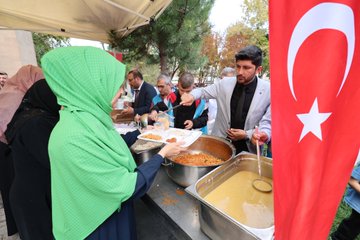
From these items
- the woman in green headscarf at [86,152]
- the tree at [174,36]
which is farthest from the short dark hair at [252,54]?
the tree at [174,36]

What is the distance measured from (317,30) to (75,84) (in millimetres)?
877

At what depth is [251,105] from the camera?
1.58m

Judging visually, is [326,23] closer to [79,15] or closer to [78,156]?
[78,156]

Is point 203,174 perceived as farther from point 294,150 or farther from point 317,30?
point 317,30

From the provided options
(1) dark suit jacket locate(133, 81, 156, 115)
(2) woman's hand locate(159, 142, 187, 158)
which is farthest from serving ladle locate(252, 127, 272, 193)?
(1) dark suit jacket locate(133, 81, 156, 115)

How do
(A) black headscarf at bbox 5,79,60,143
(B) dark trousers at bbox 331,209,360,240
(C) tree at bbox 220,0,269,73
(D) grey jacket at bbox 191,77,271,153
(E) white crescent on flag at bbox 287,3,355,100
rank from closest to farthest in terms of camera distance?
(E) white crescent on flag at bbox 287,3,355,100 < (A) black headscarf at bbox 5,79,60,143 < (B) dark trousers at bbox 331,209,360,240 < (D) grey jacket at bbox 191,77,271,153 < (C) tree at bbox 220,0,269,73

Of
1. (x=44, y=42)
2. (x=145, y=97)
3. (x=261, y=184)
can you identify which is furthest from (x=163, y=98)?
(x=44, y=42)

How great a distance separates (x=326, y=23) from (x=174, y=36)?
599 centimetres

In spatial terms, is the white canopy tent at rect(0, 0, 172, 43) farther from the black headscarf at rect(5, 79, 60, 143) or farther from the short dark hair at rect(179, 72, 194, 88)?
the black headscarf at rect(5, 79, 60, 143)

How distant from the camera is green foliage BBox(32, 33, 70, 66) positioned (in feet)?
30.7

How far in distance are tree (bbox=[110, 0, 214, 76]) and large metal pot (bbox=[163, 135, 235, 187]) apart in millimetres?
4177

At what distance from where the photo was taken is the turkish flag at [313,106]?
38 cm

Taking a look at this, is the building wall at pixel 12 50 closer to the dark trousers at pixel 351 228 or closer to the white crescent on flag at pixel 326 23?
the white crescent on flag at pixel 326 23

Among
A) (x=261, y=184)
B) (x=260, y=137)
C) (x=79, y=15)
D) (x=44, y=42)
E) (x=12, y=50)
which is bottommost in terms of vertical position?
(x=261, y=184)
